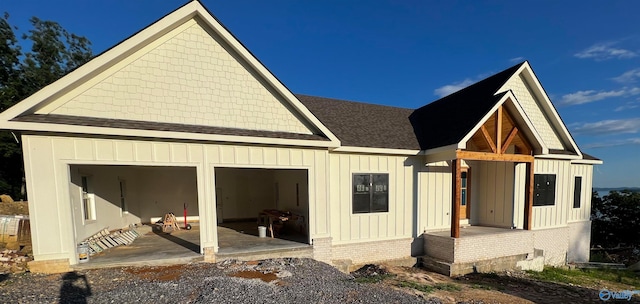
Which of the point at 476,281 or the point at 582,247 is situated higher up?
the point at 476,281

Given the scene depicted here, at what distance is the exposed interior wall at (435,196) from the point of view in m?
9.65

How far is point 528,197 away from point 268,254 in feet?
31.6

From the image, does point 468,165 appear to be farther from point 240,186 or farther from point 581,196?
point 240,186

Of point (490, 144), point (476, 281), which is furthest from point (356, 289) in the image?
point (490, 144)

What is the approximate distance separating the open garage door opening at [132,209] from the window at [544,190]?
1281cm

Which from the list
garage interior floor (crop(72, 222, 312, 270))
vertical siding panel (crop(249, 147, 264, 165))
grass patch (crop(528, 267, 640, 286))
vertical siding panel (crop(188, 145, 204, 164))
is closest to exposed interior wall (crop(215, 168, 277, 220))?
garage interior floor (crop(72, 222, 312, 270))

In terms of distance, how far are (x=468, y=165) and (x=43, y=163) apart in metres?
13.2

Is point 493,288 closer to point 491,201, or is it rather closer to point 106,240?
point 491,201

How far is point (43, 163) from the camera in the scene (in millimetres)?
5539

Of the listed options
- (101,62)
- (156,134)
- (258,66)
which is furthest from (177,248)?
(258,66)

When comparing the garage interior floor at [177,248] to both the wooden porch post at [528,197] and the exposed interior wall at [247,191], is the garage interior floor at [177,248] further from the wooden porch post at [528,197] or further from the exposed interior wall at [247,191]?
the wooden porch post at [528,197]

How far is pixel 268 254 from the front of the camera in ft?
23.8

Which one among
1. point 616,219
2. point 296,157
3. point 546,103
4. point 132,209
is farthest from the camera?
point 616,219

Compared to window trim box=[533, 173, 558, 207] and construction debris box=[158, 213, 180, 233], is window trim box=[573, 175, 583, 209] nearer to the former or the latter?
window trim box=[533, 173, 558, 207]
